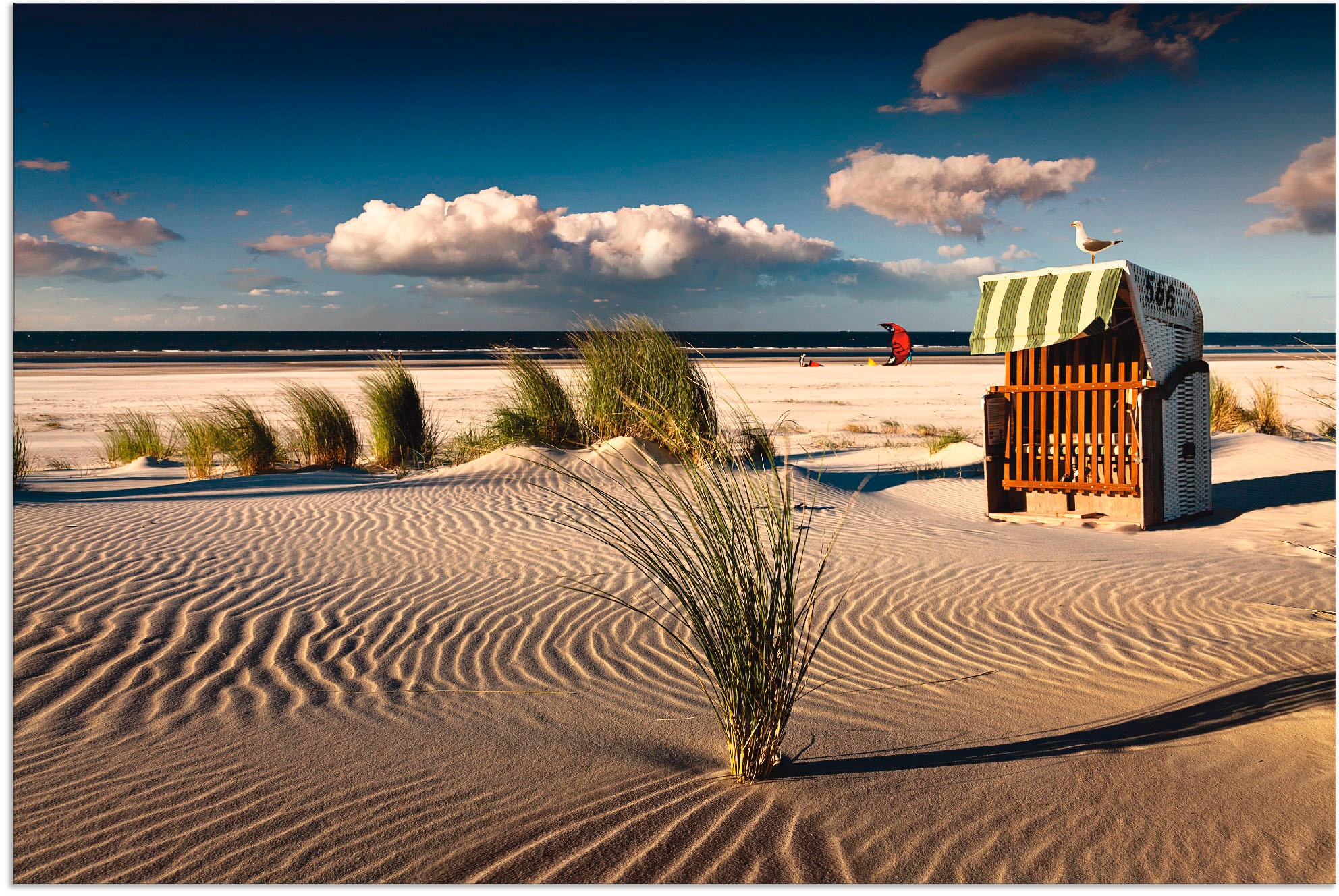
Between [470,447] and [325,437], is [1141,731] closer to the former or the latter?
[470,447]

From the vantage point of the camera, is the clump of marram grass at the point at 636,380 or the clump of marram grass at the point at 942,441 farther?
Answer: the clump of marram grass at the point at 942,441

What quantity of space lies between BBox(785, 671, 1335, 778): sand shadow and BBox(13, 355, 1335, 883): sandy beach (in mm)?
19

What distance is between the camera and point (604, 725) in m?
3.30

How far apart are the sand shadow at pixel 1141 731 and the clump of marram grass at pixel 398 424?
369 inches

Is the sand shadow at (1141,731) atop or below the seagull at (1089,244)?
below

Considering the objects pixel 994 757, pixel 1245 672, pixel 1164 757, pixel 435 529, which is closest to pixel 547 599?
pixel 435 529

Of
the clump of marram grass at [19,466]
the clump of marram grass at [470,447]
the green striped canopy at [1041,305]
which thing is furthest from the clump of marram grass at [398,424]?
the green striped canopy at [1041,305]

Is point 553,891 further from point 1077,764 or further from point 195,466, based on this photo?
point 195,466

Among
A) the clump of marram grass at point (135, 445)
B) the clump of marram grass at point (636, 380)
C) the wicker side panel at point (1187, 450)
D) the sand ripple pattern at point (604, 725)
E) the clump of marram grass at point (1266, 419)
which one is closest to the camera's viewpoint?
the sand ripple pattern at point (604, 725)

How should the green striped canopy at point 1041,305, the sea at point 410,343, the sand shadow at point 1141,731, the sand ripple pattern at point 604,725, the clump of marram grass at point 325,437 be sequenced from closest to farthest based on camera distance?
1. the sand ripple pattern at point 604,725
2. the sand shadow at point 1141,731
3. the green striped canopy at point 1041,305
4. the clump of marram grass at point 325,437
5. the sea at point 410,343

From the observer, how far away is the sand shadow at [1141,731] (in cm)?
294

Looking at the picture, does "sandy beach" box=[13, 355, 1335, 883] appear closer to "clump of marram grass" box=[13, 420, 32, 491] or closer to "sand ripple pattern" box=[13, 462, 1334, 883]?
"sand ripple pattern" box=[13, 462, 1334, 883]

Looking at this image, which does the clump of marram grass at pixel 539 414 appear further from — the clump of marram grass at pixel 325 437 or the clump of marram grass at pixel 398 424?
the clump of marram grass at pixel 325 437

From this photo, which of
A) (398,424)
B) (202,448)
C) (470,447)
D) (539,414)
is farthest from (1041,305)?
(202,448)
